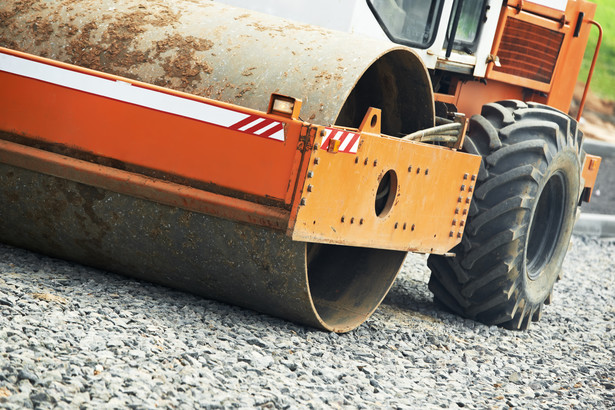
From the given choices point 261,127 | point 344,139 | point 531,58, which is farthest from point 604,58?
point 261,127

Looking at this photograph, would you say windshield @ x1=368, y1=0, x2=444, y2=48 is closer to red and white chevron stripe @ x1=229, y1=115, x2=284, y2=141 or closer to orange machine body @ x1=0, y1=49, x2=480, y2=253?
orange machine body @ x1=0, y1=49, x2=480, y2=253

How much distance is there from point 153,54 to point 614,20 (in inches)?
1058

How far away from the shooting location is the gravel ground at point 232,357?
9.82 feet

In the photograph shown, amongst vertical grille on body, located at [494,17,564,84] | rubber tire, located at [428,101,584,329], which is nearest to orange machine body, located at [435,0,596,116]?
vertical grille on body, located at [494,17,564,84]

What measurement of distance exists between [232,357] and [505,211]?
7.04 ft

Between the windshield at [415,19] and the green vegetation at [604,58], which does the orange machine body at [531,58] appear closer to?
the windshield at [415,19]

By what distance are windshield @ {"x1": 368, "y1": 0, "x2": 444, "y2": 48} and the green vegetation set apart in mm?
20831

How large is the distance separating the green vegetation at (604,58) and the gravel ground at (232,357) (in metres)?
21.3

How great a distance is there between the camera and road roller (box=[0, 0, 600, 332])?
351 centimetres

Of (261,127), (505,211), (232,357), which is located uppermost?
(261,127)

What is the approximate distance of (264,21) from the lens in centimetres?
403

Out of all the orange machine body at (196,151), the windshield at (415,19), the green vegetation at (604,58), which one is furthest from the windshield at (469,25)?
the green vegetation at (604,58)

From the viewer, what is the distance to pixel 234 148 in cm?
349

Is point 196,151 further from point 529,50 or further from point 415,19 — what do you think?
point 529,50
